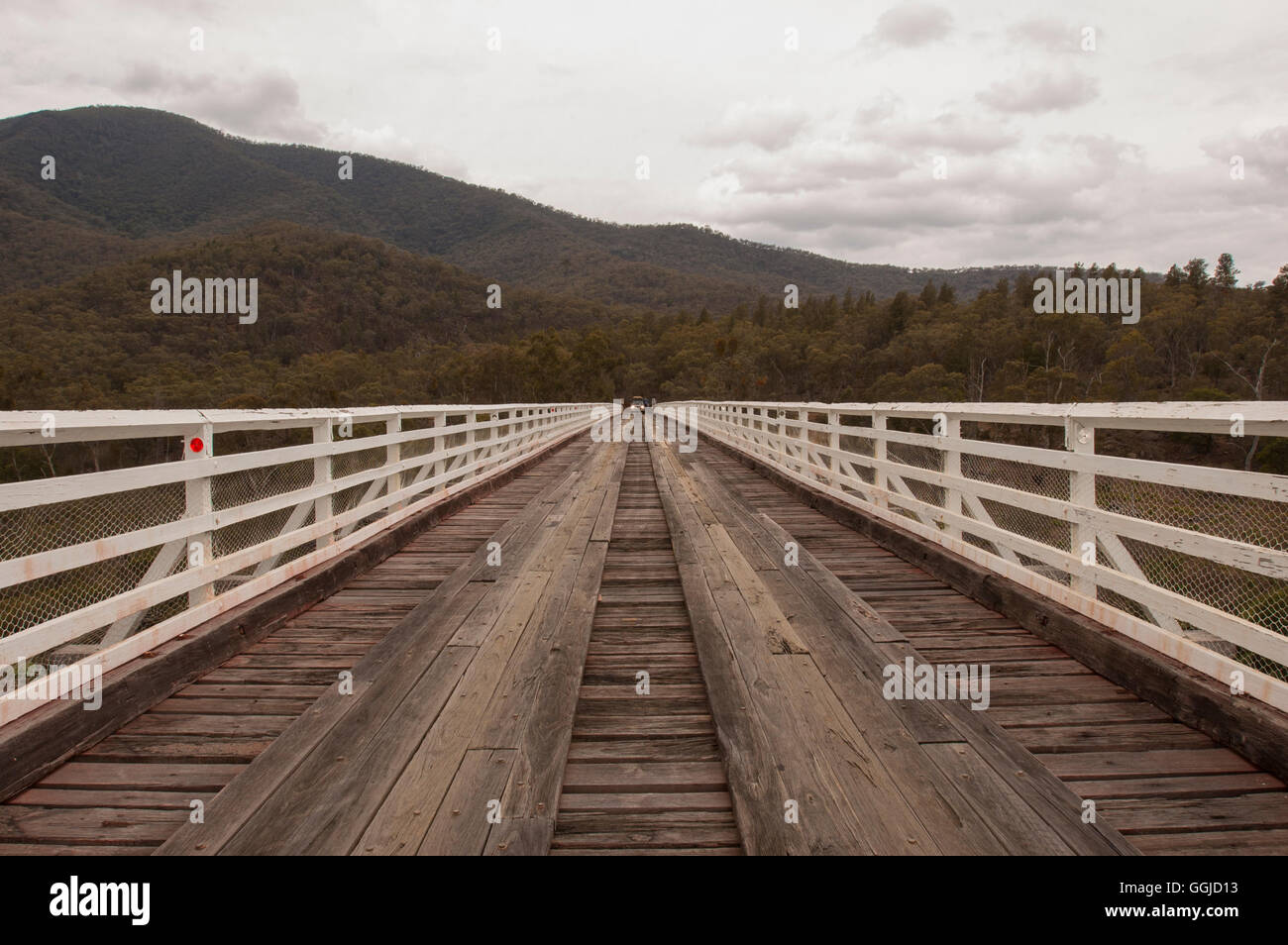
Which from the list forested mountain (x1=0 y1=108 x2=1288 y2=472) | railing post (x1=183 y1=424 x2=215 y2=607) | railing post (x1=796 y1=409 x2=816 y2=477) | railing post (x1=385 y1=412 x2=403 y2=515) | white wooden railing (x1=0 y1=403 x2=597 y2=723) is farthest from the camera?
forested mountain (x1=0 y1=108 x2=1288 y2=472)

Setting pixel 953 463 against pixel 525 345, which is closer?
pixel 953 463

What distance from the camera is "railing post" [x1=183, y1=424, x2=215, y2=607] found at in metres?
3.99

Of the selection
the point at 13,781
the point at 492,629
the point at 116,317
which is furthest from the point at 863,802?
the point at 116,317

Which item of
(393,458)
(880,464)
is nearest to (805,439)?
(880,464)

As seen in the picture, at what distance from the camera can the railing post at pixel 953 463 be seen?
581cm

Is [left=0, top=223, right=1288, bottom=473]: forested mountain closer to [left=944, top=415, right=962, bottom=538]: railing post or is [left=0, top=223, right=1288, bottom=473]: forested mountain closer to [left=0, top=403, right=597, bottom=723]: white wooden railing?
[left=944, top=415, right=962, bottom=538]: railing post

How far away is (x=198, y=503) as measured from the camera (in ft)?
13.3

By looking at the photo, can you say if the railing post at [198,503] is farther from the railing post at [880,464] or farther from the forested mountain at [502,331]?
the forested mountain at [502,331]

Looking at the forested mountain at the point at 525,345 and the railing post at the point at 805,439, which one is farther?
the forested mountain at the point at 525,345

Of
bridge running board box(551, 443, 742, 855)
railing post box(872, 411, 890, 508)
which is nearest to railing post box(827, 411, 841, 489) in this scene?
railing post box(872, 411, 890, 508)

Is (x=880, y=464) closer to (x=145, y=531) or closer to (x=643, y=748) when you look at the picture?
(x=643, y=748)

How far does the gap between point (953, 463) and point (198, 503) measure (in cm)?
540

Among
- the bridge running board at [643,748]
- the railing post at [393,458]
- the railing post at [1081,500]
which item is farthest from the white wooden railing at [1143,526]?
the railing post at [393,458]
